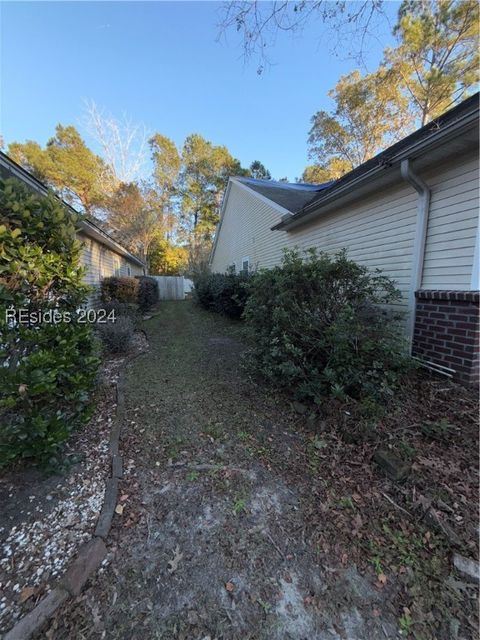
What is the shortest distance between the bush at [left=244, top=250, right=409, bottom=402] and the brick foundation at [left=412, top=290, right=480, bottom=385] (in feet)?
1.15

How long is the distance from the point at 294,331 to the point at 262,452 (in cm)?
153

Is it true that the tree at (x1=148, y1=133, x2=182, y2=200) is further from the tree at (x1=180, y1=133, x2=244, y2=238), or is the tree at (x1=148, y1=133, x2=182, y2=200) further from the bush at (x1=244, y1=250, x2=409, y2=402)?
the bush at (x1=244, y1=250, x2=409, y2=402)

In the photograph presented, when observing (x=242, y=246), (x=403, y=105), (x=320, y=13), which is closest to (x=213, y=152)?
(x=403, y=105)

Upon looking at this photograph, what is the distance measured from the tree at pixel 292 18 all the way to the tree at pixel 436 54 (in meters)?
11.9

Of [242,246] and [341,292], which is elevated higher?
[242,246]

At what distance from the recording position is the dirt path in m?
1.42

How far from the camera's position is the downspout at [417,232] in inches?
137

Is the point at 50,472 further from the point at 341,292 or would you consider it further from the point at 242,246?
the point at 242,246

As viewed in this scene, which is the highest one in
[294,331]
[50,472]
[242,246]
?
[242,246]

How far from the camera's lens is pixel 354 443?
2.72 metres

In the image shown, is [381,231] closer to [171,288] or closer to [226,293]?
[226,293]

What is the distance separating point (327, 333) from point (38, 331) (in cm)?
293

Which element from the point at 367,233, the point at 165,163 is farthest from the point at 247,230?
the point at 165,163

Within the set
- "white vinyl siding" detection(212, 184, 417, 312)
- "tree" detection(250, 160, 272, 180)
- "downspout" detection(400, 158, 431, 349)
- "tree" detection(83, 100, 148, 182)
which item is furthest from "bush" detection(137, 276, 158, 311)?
"tree" detection(250, 160, 272, 180)
